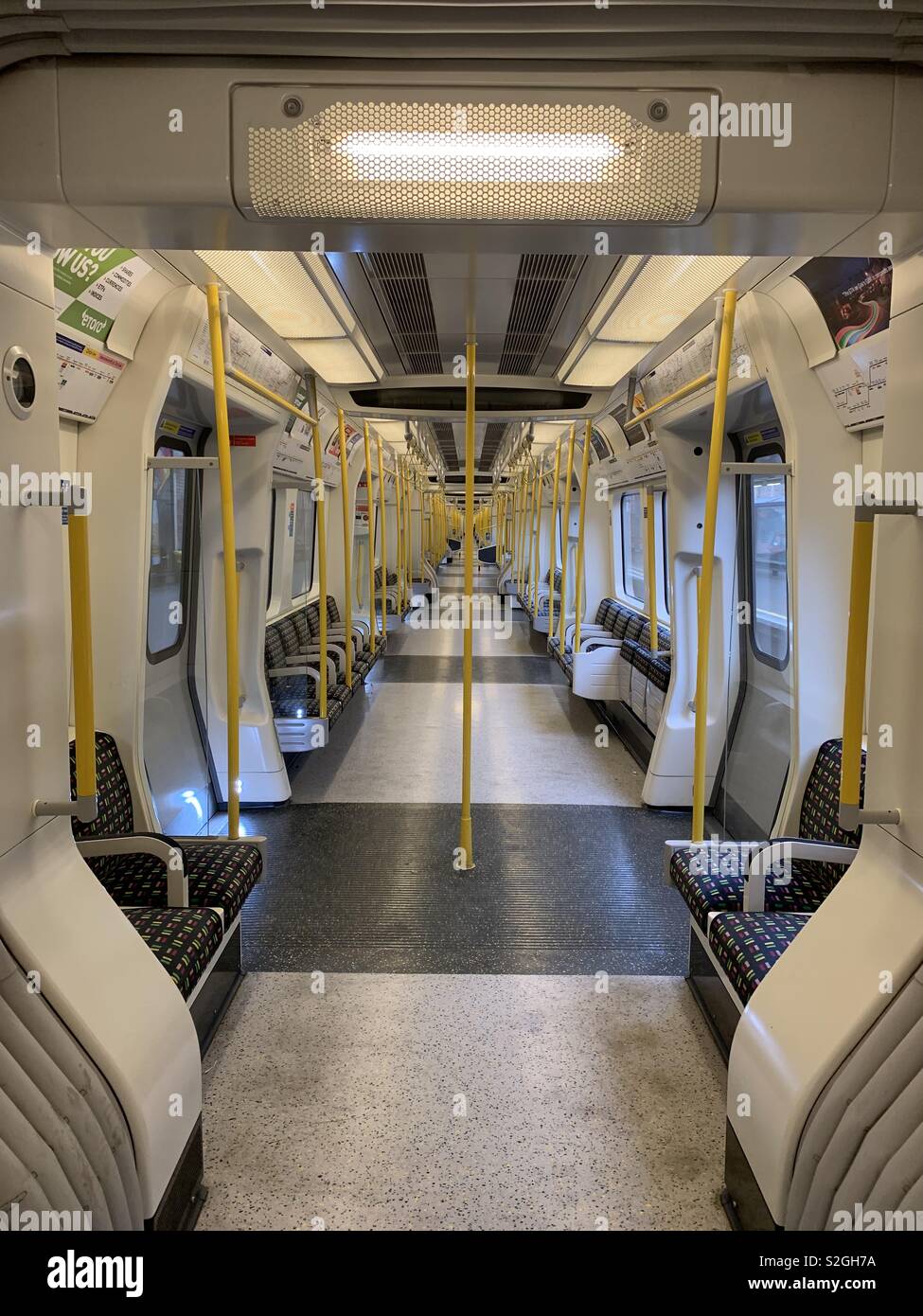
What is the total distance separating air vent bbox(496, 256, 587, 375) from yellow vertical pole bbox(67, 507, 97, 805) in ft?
7.74

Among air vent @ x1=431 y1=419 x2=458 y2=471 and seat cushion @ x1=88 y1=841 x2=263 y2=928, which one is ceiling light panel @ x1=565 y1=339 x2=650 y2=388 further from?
seat cushion @ x1=88 y1=841 x2=263 y2=928

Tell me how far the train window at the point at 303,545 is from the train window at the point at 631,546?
12.6 ft

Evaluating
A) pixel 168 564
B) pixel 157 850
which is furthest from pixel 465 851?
pixel 168 564

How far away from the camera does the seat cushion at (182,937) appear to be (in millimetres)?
2523

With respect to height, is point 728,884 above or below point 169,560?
below

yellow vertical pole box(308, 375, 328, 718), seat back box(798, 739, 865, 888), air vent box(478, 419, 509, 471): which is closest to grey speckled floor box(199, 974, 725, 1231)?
seat back box(798, 739, 865, 888)

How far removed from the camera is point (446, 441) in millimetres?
14867

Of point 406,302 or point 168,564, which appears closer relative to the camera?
point 406,302

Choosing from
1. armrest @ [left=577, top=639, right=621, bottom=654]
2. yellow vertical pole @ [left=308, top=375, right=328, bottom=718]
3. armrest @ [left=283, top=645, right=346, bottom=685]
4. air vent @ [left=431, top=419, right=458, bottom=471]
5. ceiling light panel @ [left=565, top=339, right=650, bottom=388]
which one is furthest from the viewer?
air vent @ [left=431, top=419, right=458, bottom=471]

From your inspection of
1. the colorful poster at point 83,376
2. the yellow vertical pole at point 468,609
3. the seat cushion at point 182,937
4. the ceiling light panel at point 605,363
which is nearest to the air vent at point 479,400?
the ceiling light panel at point 605,363

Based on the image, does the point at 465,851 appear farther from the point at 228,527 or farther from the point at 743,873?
the point at 228,527

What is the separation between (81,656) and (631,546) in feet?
28.7

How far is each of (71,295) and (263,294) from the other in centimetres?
120

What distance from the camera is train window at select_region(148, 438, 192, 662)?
15.9 ft
